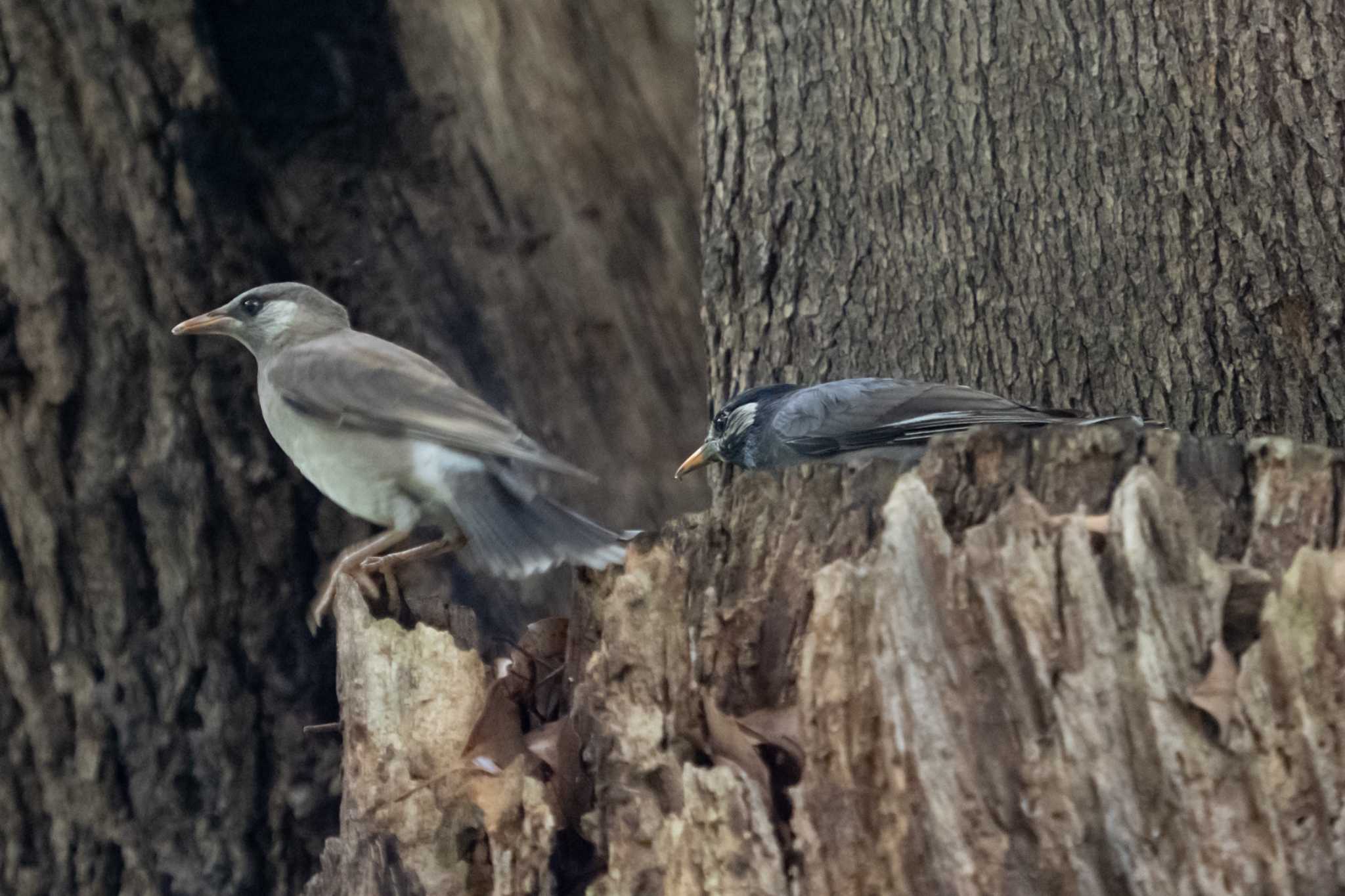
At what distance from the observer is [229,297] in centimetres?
541

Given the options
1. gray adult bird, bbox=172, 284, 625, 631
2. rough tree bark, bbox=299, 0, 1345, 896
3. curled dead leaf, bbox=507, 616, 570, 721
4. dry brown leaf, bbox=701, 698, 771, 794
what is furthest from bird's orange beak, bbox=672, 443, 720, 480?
dry brown leaf, bbox=701, 698, 771, 794

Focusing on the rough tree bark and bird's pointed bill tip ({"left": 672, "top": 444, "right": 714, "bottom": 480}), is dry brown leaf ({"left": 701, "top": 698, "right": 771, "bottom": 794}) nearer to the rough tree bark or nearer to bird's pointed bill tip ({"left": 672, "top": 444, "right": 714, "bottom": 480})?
the rough tree bark

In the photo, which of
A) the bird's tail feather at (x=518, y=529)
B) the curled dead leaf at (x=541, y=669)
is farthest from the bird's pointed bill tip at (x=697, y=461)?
the curled dead leaf at (x=541, y=669)

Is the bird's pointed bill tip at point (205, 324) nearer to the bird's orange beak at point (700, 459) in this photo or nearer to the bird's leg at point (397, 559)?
the bird's leg at point (397, 559)

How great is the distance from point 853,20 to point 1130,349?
1.25 meters

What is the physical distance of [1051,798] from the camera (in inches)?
98.1

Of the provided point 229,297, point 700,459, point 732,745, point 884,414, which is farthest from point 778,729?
point 229,297

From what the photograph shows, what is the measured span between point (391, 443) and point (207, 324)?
0.79 metres

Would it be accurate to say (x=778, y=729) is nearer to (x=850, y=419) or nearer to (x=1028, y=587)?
(x=1028, y=587)

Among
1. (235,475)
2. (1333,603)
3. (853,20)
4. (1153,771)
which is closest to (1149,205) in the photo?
(853,20)

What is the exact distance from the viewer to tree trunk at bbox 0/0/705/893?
495cm

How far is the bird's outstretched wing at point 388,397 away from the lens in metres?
4.53

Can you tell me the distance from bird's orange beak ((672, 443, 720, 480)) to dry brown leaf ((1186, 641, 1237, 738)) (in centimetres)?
268

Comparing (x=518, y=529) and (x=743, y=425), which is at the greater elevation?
(x=743, y=425)
